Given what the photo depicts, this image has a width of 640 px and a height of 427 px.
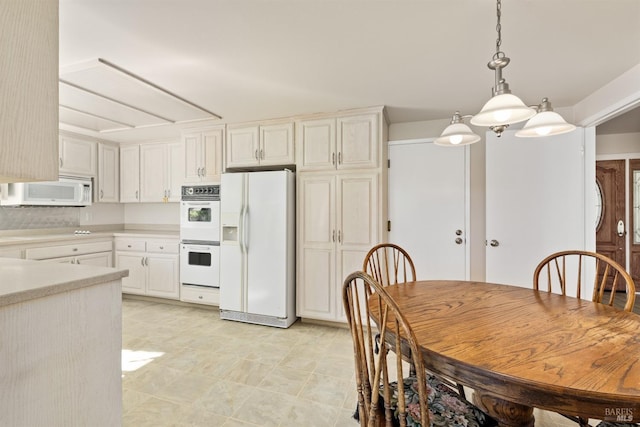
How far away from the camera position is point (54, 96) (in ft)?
3.19

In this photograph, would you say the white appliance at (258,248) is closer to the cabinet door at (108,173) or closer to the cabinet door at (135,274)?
the cabinet door at (135,274)

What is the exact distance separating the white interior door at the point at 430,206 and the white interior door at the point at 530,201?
268 millimetres

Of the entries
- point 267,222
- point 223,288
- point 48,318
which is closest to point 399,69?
point 267,222

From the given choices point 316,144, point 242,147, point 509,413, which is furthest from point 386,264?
point 242,147

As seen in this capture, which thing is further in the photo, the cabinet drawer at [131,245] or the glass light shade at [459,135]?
the cabinet drawer at [131,245]

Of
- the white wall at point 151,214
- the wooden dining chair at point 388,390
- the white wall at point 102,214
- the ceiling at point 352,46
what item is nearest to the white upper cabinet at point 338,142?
the ceiling at point 352,46

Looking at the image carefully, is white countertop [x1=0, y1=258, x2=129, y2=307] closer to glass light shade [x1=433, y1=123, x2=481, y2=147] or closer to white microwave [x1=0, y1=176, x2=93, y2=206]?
glass light shade [x1=433, y1=123, x2=481, y2=147]

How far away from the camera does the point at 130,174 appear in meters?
4.41

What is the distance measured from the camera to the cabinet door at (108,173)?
424 centimetres

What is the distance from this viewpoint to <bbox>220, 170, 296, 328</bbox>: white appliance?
3.15 metres

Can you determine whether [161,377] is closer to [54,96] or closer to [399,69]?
[54,96]

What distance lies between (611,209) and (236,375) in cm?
540

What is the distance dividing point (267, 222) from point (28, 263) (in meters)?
2.04

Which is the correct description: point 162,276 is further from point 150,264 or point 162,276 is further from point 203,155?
point 203,155
